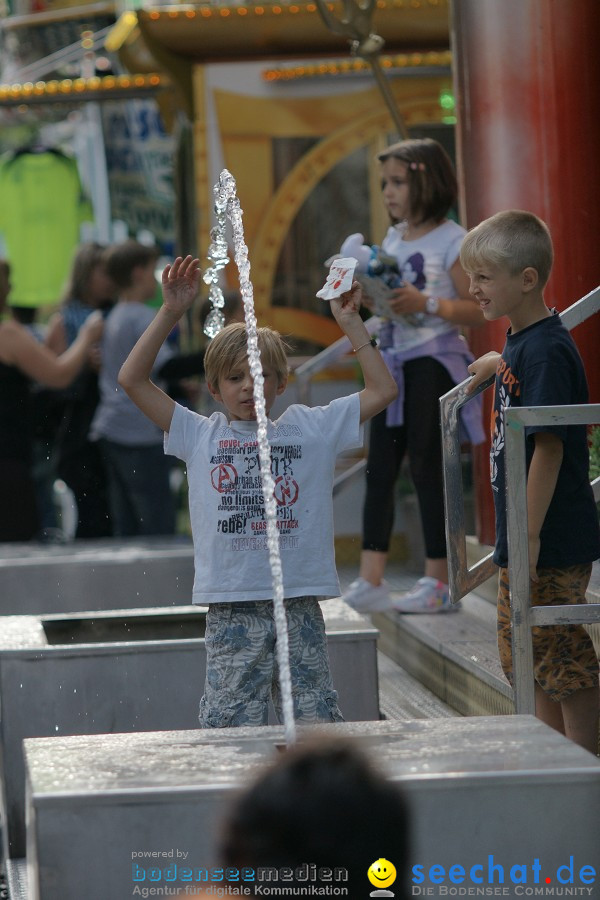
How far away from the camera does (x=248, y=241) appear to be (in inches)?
362

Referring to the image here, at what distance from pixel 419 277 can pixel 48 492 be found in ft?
16.2

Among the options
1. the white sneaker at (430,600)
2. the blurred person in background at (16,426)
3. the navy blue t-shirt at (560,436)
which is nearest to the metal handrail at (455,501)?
the navy blue t-shirt at (560,436)

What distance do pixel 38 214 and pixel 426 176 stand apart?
30.7 ft

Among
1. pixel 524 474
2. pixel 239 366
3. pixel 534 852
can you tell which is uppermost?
pixel 239 366

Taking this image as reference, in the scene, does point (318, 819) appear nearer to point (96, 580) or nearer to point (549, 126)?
point (96, 580)

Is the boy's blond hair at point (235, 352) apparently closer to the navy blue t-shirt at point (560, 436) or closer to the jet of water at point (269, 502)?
the jet of water at point (269, 502)

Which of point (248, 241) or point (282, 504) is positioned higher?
point (248, 241)

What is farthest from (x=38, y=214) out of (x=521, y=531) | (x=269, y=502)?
(x=521, y=531)

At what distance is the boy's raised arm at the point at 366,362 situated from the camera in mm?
3652

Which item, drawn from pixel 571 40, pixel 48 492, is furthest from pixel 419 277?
pixel 48 492

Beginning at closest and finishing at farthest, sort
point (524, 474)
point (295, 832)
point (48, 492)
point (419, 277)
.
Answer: point (295, 832) < point (524, 474) < point (419, 277) < point (48, 492)

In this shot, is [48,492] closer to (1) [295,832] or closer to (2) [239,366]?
(2) [239,366]

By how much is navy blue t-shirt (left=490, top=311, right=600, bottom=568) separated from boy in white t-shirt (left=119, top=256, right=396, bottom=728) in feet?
1.07

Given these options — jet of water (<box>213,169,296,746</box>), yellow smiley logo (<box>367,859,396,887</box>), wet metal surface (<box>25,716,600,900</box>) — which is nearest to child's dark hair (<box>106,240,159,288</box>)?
jet of water (<box>213,169,296,746</box>)
